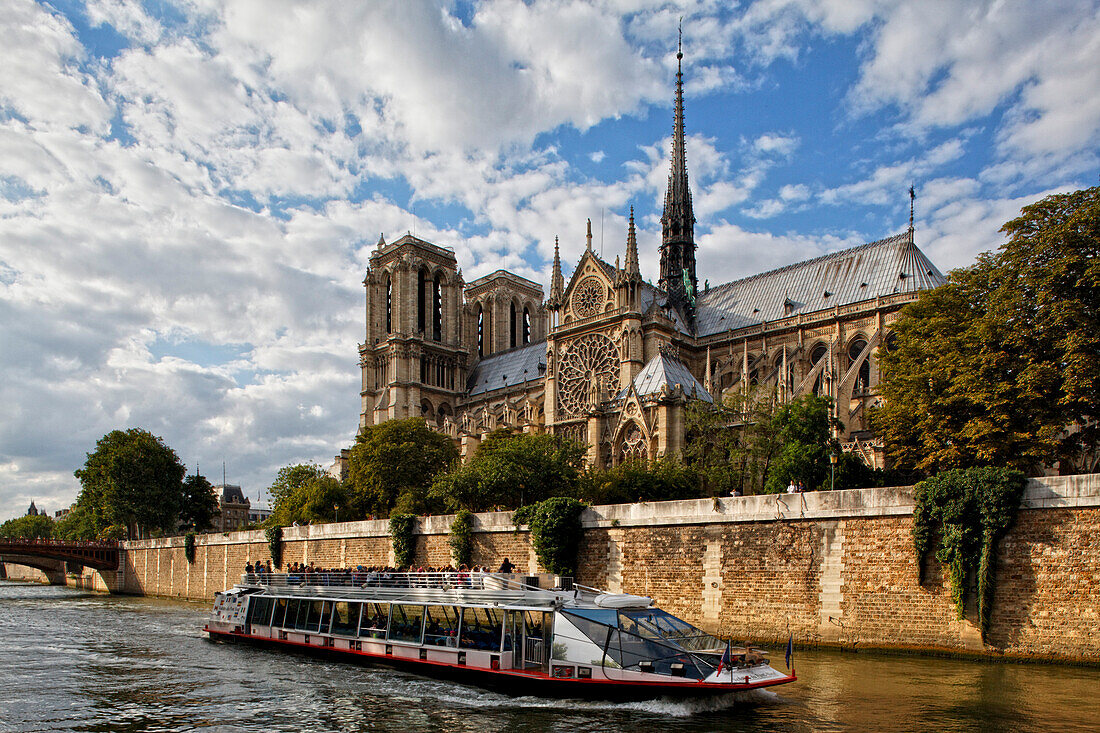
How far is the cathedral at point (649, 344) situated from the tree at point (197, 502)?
15.2 metres

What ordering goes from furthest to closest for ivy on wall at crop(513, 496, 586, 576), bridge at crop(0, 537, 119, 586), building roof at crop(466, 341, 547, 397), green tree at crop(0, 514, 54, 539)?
green tree at crop(0, 514, 54, 539) < building roof at crop(466, 341, 547, 397) < bridge at crop(0, 537, 119, 586) < ivy on wall at crop(513, 496, 586, 576)

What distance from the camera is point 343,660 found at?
23016 millimetres

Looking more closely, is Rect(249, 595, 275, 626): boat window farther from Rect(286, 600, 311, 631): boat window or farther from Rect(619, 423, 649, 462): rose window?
Rect(619, 423, 649, 462): rose window

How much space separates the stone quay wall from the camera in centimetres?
1978

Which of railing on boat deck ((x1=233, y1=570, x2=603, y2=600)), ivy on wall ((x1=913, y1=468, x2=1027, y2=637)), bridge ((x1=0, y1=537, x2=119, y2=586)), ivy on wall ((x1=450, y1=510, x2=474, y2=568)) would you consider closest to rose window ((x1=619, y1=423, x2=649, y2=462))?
ivy on wall ((x1=450, y1=510, x2=474, y2=568))

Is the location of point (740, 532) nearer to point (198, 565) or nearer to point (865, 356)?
point (865, 356)

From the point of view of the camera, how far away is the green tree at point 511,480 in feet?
120

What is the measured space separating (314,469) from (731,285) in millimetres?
34186

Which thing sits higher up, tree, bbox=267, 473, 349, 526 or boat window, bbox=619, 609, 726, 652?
tree, bbox=267, 473, 349, 526

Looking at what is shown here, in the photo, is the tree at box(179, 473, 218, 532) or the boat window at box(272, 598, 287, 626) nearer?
the boat window at box(272, 598, 287, 626)

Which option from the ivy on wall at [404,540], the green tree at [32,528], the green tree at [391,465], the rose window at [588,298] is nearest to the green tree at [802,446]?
the ivy on wall at [404,540]

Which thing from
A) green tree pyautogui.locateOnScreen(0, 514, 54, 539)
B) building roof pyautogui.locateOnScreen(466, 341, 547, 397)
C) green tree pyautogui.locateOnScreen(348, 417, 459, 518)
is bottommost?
green tree pyautogui.locateOnScreen(0, 514, 54, 539)

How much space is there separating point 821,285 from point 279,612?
4355 centimetres

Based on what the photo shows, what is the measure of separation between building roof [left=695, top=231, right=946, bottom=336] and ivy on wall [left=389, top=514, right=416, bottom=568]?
1248 inches
